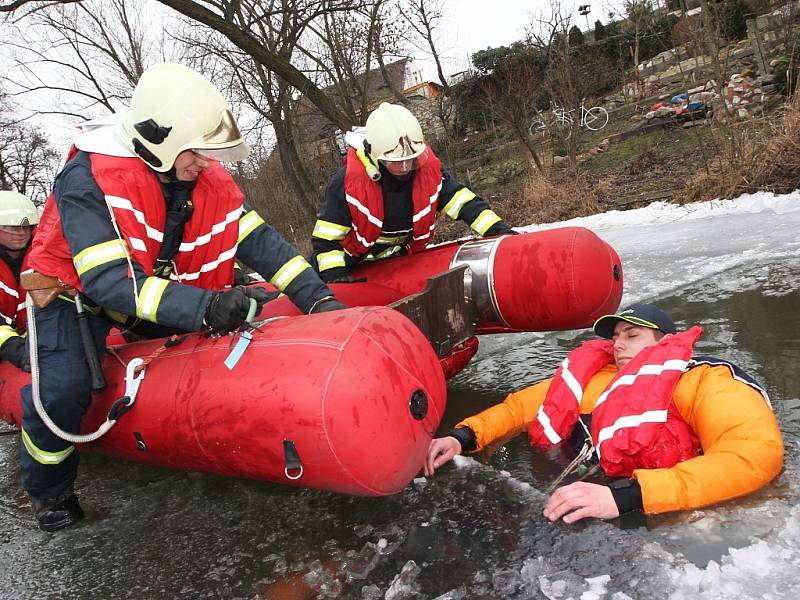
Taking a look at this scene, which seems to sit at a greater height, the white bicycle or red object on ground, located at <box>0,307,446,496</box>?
the white bicycle

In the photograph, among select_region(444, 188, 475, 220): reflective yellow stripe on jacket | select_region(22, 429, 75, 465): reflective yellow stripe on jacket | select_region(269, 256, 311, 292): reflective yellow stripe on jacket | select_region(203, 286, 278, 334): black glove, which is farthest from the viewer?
select_region(444, 188, 475, 220): reflective yellow stripe on jacket

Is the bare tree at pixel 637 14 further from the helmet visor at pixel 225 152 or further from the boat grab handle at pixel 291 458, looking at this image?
the boat grab handle at pixel 291 458

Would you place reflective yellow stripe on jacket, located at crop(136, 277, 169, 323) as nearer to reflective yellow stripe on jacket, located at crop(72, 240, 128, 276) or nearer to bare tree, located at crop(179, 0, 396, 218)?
reflective yellow stripe on jacket, located at crop(72, 240, 128, 276)

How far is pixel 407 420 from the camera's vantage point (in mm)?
2186

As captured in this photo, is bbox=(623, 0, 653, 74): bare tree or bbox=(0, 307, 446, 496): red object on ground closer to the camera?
bbox=(0, 307, 446, 496): red object on ground

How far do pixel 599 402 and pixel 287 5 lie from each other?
440 inches

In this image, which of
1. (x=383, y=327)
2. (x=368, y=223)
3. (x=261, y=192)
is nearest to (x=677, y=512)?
(x=383, y=327)

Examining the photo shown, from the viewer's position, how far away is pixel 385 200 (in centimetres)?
413

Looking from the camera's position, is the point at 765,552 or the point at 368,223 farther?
the point at 368,223

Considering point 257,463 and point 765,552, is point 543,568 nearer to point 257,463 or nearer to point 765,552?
point 765,552

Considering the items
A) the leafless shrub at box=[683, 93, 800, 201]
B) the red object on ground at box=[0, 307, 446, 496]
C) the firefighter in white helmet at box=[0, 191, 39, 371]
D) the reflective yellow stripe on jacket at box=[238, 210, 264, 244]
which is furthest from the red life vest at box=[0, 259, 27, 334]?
the leafless shrub at box=[683, 93, 800, 201]

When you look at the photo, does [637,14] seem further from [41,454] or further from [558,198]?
[41,454]

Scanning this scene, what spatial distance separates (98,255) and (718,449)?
246 cm

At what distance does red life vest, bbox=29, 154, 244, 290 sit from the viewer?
2.62 m
